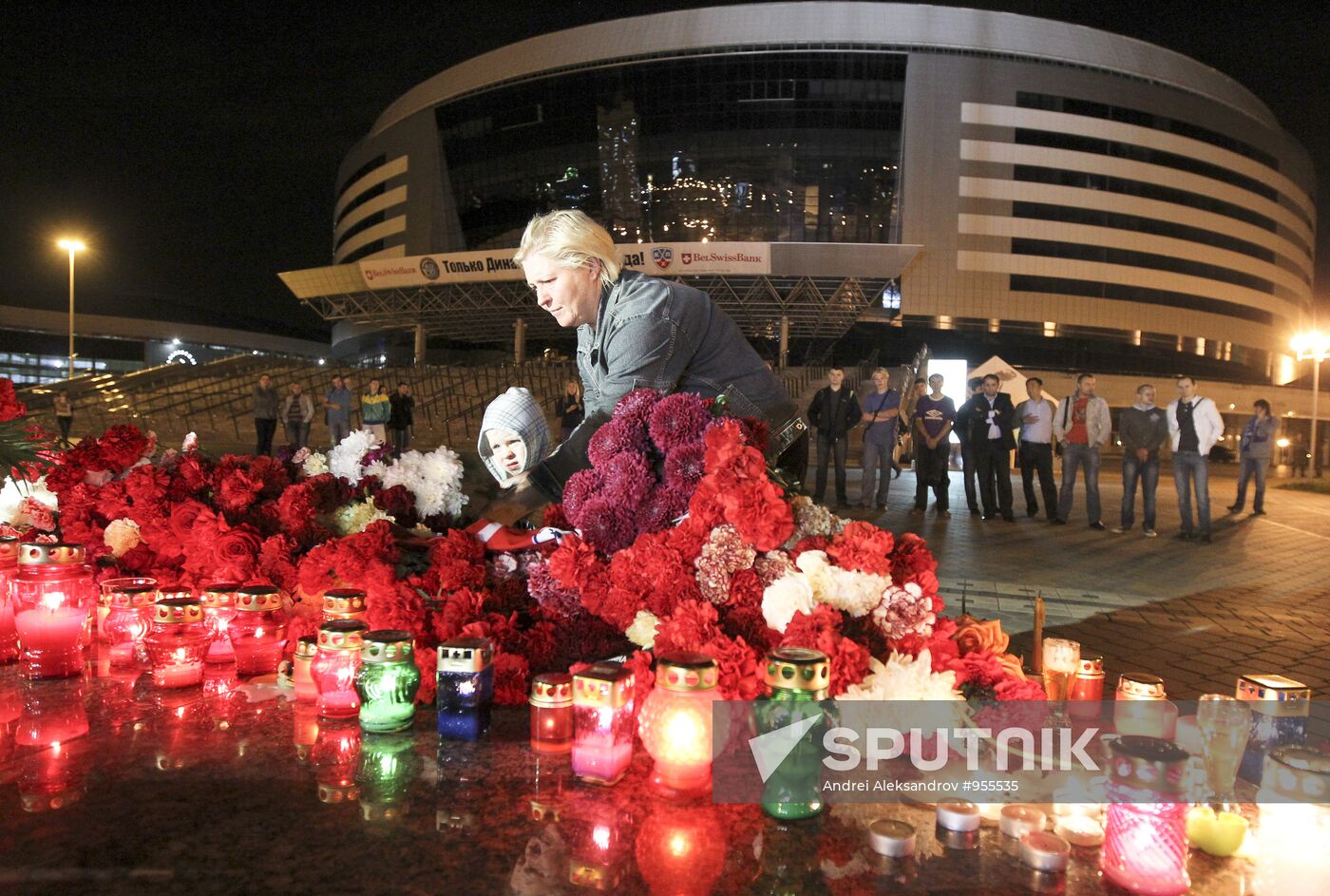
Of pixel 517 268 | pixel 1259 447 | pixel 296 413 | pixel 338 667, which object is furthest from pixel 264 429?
pixel 517 268

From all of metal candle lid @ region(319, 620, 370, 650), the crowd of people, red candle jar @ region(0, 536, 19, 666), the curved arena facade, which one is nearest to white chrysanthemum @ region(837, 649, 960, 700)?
metal candle lid @ region(319, 620, 370, 650)

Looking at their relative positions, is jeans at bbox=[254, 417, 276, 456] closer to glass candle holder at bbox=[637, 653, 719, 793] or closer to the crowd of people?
the crowd of people

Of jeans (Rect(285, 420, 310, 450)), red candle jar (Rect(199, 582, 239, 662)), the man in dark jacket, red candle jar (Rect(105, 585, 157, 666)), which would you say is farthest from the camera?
jeans (Rect(285, 420, 310, 450))

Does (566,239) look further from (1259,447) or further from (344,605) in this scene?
(1259,447)

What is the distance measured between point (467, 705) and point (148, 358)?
64.9m

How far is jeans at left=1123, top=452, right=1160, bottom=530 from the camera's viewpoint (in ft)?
30.4

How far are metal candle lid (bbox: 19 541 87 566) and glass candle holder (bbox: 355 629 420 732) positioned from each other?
1033 mm

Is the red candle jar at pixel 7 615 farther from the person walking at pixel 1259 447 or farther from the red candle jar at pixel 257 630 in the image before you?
the person walking at pixel 1259 447

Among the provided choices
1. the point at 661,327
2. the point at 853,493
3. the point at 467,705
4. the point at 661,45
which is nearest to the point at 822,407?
the point at 853,493

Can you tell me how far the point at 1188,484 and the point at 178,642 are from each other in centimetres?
993

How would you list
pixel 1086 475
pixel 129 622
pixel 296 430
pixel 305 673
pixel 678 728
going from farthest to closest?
pixel 296 430 < pixel 1086 475 < pixel 129 622 < pixel 305 673 < pixel 678 728

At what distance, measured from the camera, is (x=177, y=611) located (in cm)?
214

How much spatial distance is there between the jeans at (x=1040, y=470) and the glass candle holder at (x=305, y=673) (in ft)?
30.8

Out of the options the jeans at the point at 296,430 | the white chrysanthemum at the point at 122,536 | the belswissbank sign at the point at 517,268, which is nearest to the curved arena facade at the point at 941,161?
the belswissbank sign at the point at 517,268
